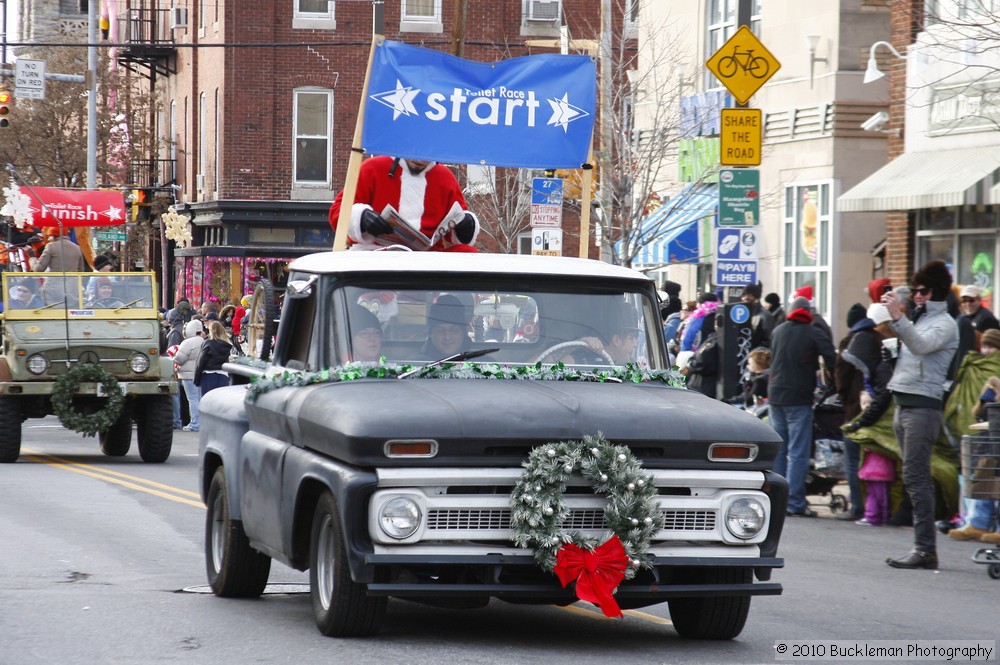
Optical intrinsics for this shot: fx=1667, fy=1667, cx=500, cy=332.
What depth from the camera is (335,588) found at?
7453 millimetres

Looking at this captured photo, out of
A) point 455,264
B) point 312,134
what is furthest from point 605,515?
point 312,134

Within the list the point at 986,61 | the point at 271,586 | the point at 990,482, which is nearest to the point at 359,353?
the point at 271,586

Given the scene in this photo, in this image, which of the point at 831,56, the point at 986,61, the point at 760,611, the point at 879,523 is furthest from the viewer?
the point at 831,56

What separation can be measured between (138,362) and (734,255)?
26.2 feet

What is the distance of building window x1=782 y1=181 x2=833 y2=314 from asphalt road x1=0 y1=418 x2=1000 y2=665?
1121 centimetres

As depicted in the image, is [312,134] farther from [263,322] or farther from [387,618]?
[387,618]

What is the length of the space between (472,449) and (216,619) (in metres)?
2.08

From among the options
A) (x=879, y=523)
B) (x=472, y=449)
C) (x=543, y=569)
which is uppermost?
(x=472, y=449)

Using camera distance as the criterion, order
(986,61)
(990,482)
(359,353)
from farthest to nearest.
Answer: (986,61) → (990,482) → (359,353)

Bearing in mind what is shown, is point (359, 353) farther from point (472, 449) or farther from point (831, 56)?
point (831, 56)

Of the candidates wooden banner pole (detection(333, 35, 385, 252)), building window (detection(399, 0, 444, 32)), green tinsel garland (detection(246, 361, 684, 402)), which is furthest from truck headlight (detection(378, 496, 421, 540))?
building window (detection(399, 0, 444, 32))

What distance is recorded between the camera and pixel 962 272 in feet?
70.3

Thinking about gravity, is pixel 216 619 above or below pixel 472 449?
below

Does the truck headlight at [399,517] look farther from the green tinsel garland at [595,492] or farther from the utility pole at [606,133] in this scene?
the utility pole at [606,133]
